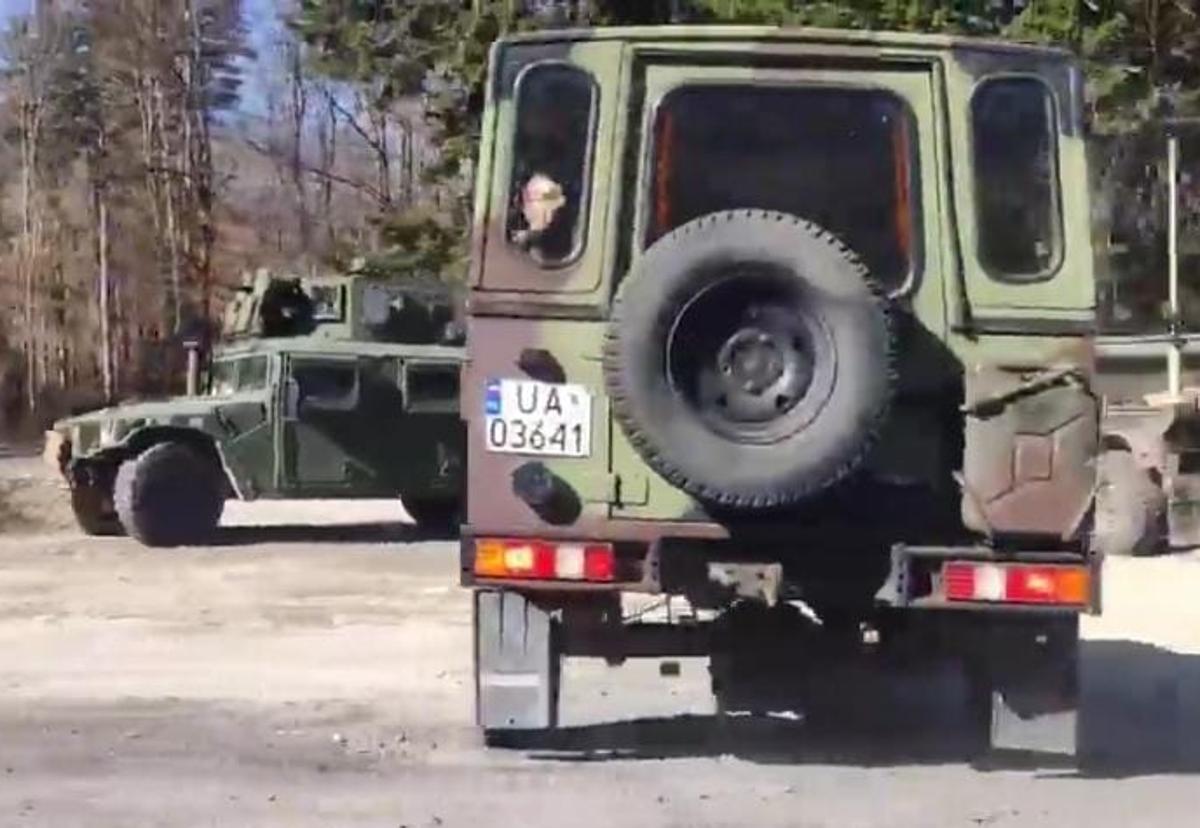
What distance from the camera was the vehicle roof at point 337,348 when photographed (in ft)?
64.3

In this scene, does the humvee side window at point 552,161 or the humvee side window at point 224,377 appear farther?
the humvee side window at point 224,377

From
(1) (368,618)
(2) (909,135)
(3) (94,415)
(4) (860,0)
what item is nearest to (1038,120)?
(2) (909,135)

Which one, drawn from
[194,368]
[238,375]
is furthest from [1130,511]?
[194,368]

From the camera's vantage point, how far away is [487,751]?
9.25m

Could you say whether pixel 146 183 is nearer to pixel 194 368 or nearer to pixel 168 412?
pixel 194 368

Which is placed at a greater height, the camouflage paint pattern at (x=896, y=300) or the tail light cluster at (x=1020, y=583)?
the camouflage paint pattern at (x=896, y=300)

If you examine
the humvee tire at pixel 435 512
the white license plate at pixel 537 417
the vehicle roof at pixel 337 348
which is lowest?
the humvee tire at pixel 435 512

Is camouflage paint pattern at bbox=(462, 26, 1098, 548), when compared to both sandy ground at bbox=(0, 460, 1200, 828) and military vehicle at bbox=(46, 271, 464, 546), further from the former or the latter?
military vehicle at bbox=(46, 271, 464, 546)

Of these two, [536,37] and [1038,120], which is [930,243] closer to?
[1038,120]

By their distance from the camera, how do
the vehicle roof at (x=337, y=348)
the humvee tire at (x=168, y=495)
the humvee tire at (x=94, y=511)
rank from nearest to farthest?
the humvee tire at (x=168, y=495)
the vehicle roof at (x=337, y=348)
the humvee tire at (x=94, y=511)

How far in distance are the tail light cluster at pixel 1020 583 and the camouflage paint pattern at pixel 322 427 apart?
11.0 meters

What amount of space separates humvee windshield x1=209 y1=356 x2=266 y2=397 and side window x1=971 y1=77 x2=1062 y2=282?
11.5 metres

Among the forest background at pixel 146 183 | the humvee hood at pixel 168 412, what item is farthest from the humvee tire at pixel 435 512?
the forest background at pixel 146 183

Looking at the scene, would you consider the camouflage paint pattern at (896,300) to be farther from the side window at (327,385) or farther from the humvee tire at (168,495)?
the humvee tire at (168,495)
